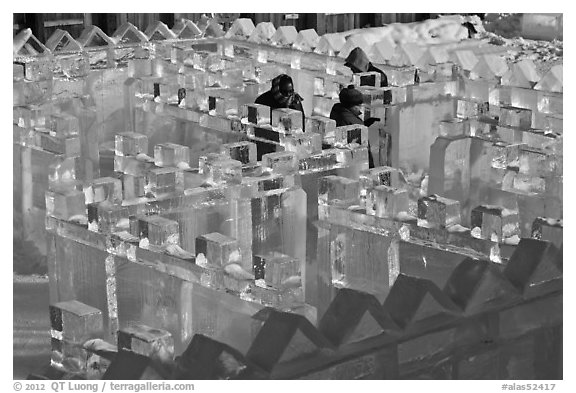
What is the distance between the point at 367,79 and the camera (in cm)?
600

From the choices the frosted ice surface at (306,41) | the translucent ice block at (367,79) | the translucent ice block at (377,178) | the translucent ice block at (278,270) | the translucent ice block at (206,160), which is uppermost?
the frosted ice surface at (306,41)

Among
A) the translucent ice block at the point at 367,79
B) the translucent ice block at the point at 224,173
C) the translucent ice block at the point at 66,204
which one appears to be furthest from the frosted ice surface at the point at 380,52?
the translucent ice block at the point at 66,204

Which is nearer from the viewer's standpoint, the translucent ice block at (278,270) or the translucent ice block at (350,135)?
the translucent ice block at (278,270)

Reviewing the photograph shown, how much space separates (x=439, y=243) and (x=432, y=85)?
1.98 meters

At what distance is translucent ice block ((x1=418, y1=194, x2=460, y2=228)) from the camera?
162 inches

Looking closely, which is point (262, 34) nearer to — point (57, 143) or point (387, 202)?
point (57, 143)

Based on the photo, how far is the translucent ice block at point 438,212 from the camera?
411 cm

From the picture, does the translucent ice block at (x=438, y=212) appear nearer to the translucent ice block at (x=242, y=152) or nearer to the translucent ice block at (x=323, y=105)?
the translucent ice block at (x=242, y=152)

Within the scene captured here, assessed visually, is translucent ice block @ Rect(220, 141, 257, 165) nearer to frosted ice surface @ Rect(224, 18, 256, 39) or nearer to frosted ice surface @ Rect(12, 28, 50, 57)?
frosted ice surface @ Rect(12, 28, 50, 57)

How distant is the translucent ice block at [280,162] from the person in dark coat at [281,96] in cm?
120

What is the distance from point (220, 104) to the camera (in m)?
5.61

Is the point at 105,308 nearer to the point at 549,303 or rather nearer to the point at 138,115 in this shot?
the point at 549,303

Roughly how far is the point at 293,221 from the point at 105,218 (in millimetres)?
739
